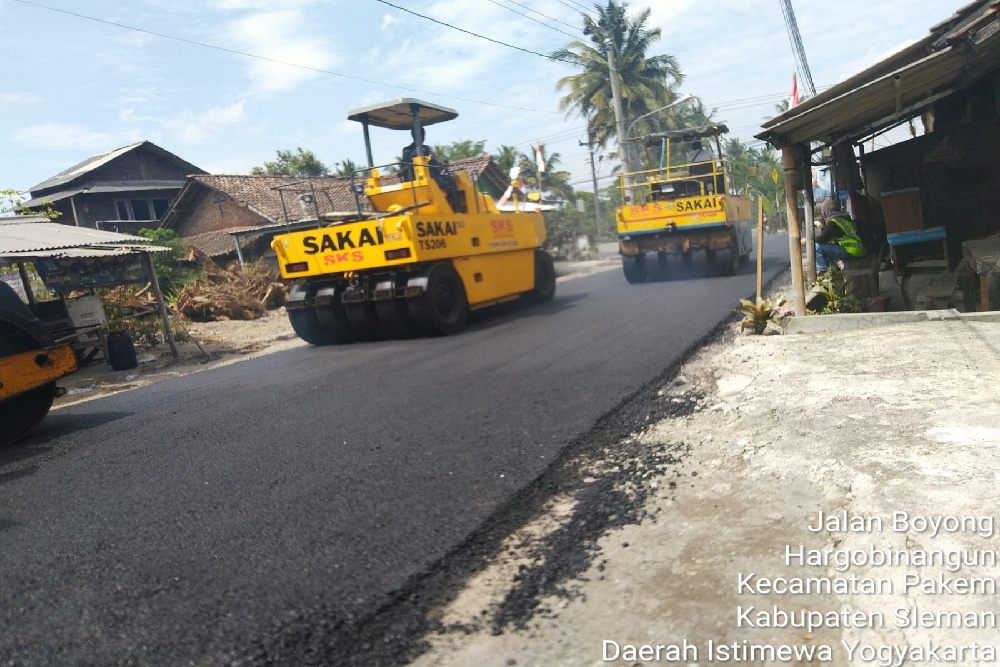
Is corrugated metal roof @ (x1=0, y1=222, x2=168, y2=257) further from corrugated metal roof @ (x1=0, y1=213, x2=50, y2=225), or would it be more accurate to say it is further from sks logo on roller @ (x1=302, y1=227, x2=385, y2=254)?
sks logo on roller @ (x1=302, y1=227, x2=385, y2=254)

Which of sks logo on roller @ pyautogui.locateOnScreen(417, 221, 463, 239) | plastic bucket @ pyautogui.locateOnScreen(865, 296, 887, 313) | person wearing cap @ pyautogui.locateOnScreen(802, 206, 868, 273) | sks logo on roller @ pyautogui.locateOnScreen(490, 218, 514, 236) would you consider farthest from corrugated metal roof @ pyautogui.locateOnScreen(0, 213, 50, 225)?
plastic bucket @ pyautogui.locateOnScreen(865, 296, 887, 313)

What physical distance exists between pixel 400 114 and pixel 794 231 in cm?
574

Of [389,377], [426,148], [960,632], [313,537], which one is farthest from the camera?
[426,148]

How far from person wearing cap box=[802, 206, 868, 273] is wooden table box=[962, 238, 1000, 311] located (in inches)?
43.1

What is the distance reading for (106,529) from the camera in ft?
11.1

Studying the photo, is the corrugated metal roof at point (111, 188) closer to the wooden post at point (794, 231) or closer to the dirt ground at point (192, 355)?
the dirt ground at point (192, 355)

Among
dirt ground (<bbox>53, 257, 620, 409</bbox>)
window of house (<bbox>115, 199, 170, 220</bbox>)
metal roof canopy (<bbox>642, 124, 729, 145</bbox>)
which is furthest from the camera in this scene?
window of house (<bbox>115, 199, 170, 220</bbox>)

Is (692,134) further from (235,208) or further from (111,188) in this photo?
(111,188)

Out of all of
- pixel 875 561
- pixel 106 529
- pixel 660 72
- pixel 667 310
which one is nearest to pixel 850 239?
pixel 667 310

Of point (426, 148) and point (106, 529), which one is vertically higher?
point (426, 148)

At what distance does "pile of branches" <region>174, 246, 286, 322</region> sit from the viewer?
608 inches

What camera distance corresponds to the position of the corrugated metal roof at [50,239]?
29.2 ft

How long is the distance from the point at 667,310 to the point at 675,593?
280 inches

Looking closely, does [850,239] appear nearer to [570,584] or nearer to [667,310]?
[667,310]
